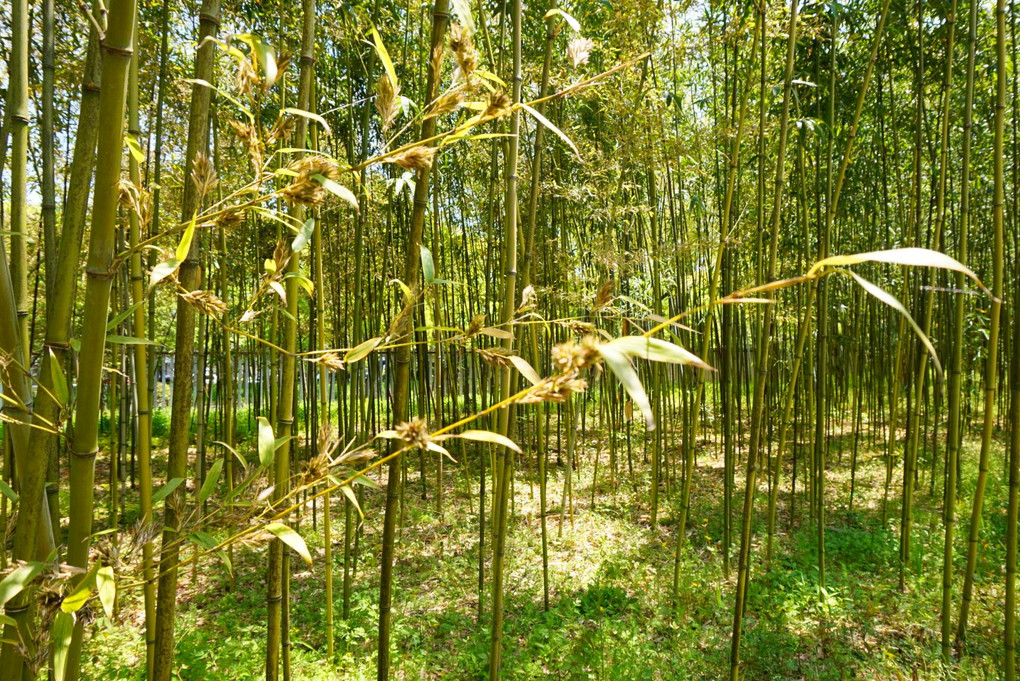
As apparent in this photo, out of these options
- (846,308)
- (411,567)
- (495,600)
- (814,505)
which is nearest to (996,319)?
(495,600)

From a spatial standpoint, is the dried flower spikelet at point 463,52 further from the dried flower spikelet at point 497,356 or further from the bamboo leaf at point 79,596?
the bamboo leaf at point 79,596

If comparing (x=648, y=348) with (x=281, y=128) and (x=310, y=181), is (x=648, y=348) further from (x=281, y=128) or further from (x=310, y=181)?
(x=281, y=128)

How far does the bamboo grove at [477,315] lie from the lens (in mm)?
497

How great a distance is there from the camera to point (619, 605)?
272 cm

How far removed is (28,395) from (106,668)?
206 centimetres

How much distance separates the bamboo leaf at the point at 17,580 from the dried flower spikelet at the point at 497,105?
1.65ft

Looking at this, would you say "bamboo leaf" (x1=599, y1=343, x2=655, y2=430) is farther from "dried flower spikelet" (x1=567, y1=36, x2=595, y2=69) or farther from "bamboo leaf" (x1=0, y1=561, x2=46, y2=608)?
"bamboo leaf" (x1=0, y1=561, x2=46, y2=608)

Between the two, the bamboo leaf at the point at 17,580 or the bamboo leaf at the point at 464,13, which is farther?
the bamboo leaf at the point at 464,13

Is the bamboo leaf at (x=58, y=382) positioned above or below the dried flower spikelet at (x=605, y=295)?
below

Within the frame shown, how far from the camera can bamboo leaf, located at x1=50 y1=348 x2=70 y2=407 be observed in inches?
20.9

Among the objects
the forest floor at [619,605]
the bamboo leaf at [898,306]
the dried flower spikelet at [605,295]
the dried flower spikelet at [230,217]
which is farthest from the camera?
the forest floor at [619,605]

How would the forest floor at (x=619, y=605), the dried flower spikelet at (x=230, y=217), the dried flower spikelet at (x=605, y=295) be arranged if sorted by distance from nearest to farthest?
the dried flower spikelet at (x=230, y=217)
the dried flower spikelet at (x=605, y=295)
the forest floor at (x=619, y=605)

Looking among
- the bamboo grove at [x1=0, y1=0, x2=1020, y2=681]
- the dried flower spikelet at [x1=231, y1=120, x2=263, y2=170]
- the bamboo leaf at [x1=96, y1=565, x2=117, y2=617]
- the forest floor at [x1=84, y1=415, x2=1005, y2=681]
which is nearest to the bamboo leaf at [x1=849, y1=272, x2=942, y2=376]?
the bamboo grove at [x1=0, y1=0, x2=1020, y2=681]

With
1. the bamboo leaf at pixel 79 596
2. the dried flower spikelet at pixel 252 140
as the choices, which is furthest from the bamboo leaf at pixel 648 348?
the bamboo leaf at pixel 79 596
